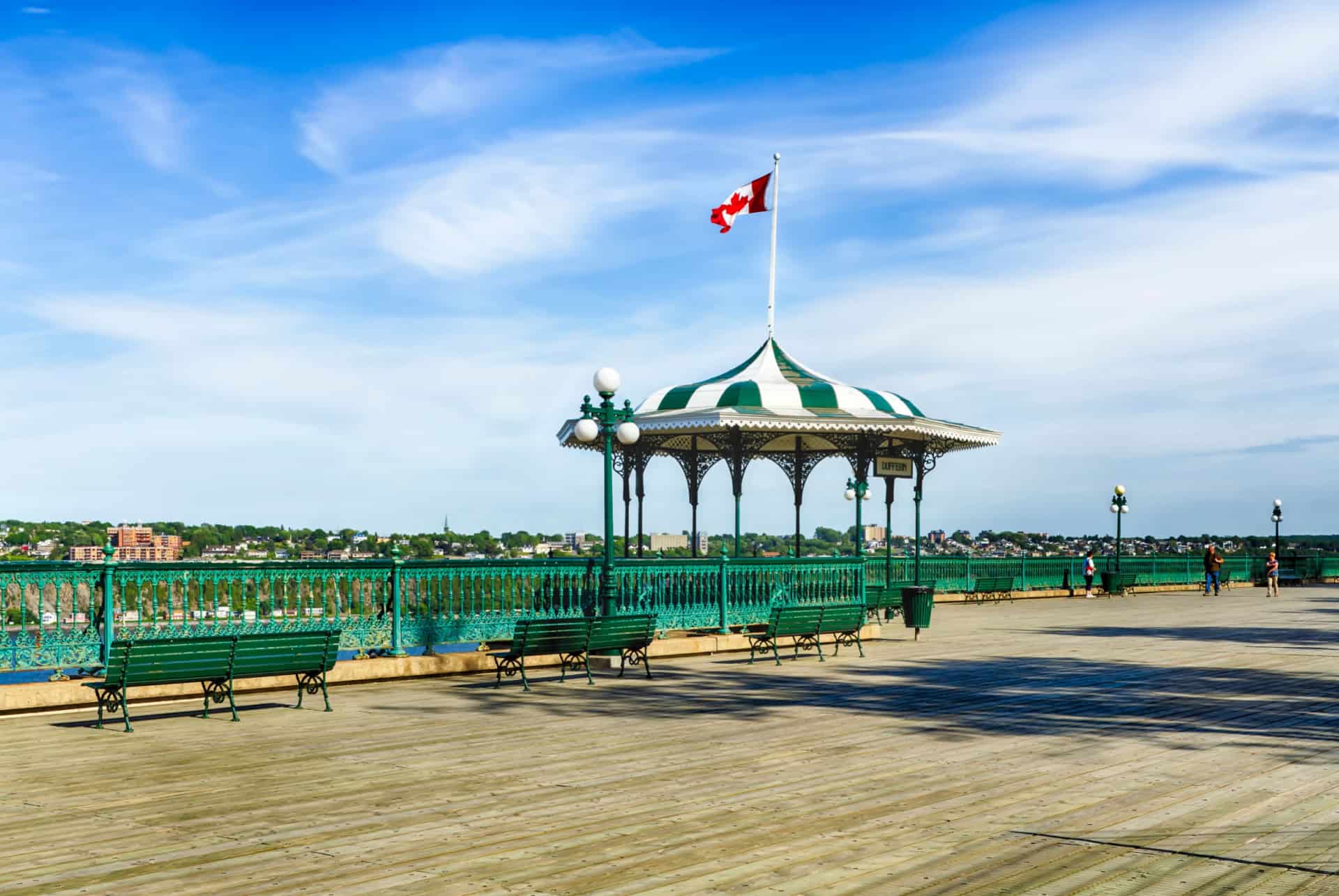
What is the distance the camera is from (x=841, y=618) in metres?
17.7

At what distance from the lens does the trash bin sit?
21.4 meters

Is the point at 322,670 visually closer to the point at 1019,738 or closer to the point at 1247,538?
the point at 1019,738

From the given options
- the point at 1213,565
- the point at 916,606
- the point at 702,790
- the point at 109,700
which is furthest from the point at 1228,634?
the point at 1213,565

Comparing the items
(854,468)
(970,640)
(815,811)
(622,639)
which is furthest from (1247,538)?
(815,811)

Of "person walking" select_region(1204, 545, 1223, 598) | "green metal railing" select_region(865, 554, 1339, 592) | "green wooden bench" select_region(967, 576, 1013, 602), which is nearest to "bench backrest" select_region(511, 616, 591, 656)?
"green metal railing" select_region(865, 554, 1339, 592)

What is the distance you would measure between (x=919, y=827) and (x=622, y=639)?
27.4ft

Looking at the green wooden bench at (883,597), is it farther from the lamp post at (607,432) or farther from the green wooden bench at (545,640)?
the green wooden bench at (545,640)

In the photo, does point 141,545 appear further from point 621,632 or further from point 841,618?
point 841,618

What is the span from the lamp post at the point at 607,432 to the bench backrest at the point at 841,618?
3098mm

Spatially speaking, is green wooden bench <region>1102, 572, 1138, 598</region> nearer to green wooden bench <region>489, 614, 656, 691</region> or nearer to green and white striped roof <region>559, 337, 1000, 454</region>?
green and white striped roof <region>559, 337, 1000, 454</region>

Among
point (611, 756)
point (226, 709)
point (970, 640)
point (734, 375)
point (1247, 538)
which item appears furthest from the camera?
point (1247, 538)

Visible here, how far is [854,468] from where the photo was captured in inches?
1105

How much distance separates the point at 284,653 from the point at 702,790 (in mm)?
5673

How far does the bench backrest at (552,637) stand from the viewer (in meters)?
13.8
